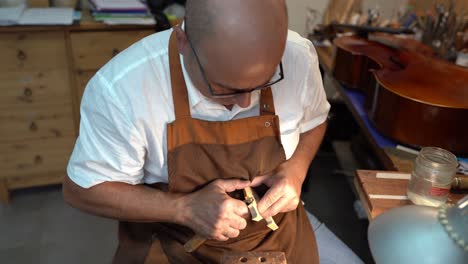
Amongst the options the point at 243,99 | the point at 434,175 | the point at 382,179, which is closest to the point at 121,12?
the point at 243,99

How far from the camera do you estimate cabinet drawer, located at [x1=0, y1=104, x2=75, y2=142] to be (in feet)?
6.79

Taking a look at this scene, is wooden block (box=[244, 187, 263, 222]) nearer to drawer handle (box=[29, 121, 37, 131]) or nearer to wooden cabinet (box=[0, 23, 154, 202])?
wooden cabinet (box=[0, 23, 154, 202])

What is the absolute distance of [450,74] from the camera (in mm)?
1401

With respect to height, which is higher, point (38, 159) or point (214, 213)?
point (214, 213)

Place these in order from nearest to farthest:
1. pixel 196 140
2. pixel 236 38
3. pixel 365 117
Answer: pixel 236 38, pixel 196 140, pixel 365 117

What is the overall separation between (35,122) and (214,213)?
4.79ft

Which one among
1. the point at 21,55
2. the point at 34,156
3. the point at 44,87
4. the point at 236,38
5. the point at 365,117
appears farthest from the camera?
the point at 34,156

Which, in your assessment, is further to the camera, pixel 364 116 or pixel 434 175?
pixel 364 116

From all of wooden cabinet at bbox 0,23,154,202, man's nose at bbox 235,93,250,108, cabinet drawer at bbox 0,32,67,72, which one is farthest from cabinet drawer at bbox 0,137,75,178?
man's nose at bbox 235,93,250,108

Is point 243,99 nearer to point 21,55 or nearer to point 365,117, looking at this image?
point 365,117

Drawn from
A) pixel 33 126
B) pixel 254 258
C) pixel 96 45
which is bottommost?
pixel 33 126

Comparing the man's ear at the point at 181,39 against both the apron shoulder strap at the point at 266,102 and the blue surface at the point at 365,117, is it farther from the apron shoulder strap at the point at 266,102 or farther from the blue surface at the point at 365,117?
the blue surface at the point at 365,117

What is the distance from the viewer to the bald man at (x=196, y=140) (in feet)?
2.86

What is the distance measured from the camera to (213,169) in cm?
Result: 106
